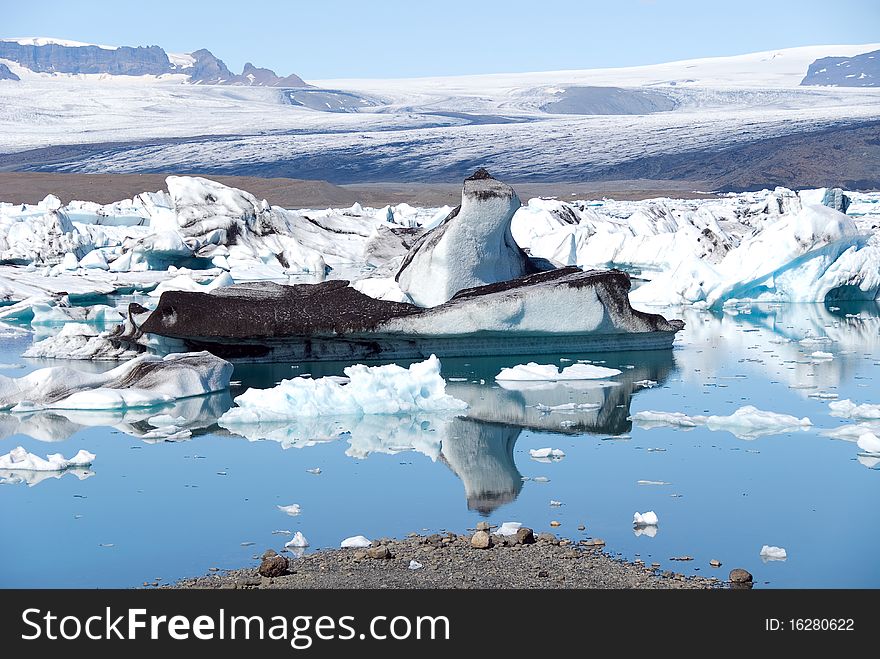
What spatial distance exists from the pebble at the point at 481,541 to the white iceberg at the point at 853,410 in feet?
10.4

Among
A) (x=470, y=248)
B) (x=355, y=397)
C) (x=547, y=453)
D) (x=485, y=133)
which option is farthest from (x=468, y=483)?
(x=485, y=133)

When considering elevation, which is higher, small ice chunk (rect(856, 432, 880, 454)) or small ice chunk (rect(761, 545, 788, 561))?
small ice chunk (rect(761, 545, 788, 561))

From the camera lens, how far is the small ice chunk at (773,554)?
143 inches

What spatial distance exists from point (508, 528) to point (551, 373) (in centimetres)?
339

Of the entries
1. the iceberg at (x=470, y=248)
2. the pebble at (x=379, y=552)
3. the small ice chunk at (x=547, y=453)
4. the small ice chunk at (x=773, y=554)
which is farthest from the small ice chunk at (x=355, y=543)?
the iceberg at (x=470, y=248)

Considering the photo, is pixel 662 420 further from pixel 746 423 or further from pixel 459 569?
pixel 459 569

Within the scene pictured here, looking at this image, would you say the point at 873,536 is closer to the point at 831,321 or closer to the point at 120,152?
the point at 831,321

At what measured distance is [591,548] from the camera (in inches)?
146

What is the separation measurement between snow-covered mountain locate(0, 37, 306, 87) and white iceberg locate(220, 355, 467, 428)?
110150 mm

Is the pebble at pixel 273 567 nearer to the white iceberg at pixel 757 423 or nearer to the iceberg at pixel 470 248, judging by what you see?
the white iceberg at pixel 757 423

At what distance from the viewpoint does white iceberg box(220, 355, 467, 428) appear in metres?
5.98

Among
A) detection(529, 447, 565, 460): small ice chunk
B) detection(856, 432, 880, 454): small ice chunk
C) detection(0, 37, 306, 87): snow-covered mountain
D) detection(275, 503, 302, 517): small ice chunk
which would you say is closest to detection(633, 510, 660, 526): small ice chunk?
detection(529, 447, 565, 460): small ice chunk

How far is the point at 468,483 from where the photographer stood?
4695mm

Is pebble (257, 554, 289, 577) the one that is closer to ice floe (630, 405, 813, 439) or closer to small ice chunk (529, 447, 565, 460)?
small ice chunk (529, 447, 565, 460)
